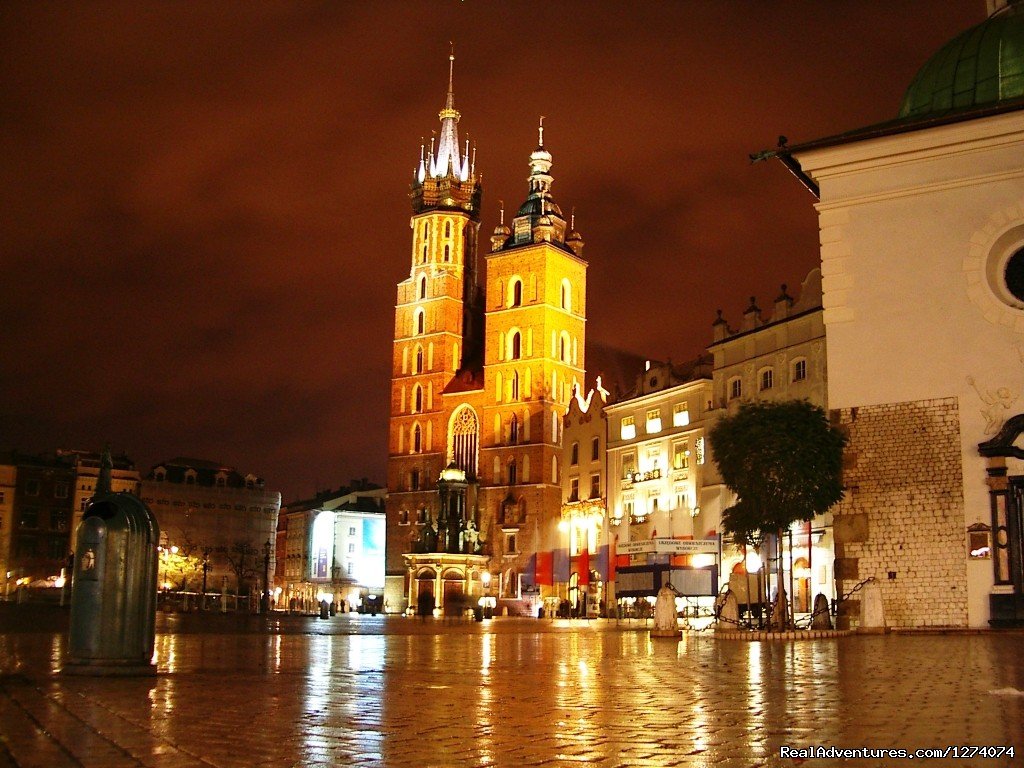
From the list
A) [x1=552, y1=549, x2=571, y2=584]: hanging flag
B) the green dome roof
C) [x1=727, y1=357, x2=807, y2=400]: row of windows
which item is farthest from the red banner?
the green dome roof

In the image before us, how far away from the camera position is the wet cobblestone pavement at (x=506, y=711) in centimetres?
551

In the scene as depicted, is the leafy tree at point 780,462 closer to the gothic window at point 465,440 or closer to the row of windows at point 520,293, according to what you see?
the gothic window at point 465,440

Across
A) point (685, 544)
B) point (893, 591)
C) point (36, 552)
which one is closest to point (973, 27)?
point (893, 591)

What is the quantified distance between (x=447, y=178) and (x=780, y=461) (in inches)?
2737

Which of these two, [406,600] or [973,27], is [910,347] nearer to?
Result: [973,27]

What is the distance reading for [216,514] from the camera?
331 ft

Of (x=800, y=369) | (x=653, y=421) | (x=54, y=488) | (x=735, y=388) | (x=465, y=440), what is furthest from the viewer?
(x=54, y=488)

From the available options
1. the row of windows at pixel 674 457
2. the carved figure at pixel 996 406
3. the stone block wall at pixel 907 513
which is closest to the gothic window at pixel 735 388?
the row of windows at pixel 674 457

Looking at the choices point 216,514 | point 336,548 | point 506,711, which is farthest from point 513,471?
point 506,711

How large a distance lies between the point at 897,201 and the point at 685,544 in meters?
20.0

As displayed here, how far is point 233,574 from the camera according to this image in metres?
99.4

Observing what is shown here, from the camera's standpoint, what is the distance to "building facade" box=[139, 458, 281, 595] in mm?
96375

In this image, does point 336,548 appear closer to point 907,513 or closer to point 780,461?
point 780,461

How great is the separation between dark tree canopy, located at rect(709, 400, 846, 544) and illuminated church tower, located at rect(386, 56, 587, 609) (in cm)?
4581
